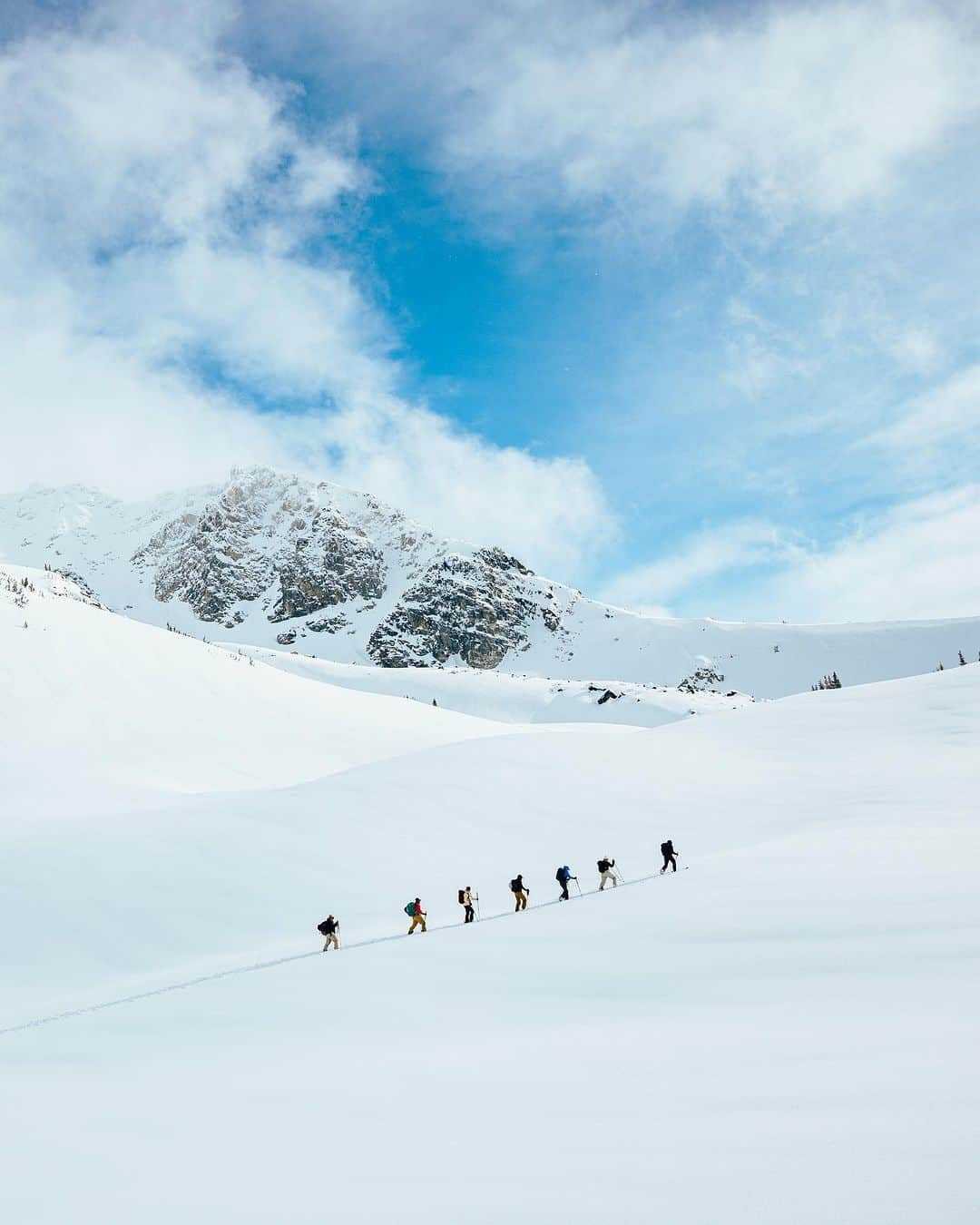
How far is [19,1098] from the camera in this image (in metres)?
6.91

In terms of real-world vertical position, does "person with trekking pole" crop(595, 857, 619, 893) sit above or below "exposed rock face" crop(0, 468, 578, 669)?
below

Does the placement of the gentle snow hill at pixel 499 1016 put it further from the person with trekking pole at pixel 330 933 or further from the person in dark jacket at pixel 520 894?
the person in dark jacket at pixel 520 894

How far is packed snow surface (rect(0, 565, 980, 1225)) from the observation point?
450 cm

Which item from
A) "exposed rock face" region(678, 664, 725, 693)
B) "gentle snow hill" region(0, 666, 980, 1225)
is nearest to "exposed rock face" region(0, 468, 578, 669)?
"exposed rock face" region(678, 664, 725, 693)

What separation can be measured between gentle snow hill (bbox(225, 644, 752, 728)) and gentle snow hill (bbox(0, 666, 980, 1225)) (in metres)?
66.4

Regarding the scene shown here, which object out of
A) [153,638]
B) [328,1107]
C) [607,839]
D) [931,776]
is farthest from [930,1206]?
[153,638]

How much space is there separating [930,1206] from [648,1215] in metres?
1.33

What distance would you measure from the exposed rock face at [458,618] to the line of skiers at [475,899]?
142m

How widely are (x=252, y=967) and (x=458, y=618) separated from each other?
160 meters

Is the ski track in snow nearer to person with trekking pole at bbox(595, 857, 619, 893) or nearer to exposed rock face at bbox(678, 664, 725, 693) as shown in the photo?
person with trekking pole at bbox(595, 857, 619, 893)

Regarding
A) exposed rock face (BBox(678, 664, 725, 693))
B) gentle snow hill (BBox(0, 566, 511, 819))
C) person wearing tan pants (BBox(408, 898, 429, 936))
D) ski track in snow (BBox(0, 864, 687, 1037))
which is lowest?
ski track in snow (BBox(0, 864, 687, 1037))

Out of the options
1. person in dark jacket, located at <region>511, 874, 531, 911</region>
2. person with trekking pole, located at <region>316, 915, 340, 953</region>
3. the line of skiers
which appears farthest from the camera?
person in dark jacket, located at <region>511, 874, 531, 911</region>

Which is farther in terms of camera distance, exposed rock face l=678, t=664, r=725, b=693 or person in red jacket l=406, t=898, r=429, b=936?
exposed rock face l=678, t=664, r=725, b=693

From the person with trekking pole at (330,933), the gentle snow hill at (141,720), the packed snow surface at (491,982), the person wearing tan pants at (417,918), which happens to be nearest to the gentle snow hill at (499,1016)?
the packed snow surface at (491,982)
